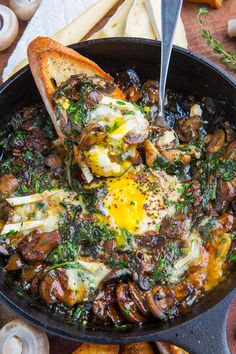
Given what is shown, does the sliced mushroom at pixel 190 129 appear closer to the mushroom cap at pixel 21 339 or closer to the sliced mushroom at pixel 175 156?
the sliced mushroom at pixel 175 156

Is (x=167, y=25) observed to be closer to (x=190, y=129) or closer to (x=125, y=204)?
(x=190, y=129)

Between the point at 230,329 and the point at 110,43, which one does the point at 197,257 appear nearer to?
the point at 230,329

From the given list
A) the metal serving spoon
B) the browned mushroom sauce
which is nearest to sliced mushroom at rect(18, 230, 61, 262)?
the browned mushroom sauce

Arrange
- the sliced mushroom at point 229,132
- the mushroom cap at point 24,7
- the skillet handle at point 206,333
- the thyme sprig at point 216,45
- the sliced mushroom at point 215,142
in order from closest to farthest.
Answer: the skillet handle at point 206,333 < the sliced mushroom at point 215,142 < the sliced mushroom at point 229,132 < the thyme sprig at point 216,45 < the mushroom cap at point 24,7

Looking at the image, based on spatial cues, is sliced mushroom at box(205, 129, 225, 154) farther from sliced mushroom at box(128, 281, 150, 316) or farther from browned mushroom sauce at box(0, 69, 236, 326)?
sliced mushroom at box(128, 281, 150, 316)

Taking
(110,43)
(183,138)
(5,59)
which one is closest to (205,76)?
(183,138)

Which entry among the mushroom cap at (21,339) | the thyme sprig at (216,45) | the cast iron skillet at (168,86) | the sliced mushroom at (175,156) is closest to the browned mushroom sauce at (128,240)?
the sliced mushroom at (175,156)
